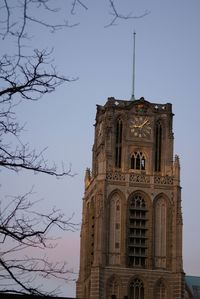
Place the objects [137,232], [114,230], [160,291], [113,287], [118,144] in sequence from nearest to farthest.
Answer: [113,287] → [160,291] → [114,230] → [137,232] → [118,144]

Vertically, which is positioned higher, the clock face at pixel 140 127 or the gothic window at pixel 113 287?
the clock face at pixel 140 127

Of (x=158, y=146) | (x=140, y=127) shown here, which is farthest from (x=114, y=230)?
(x=140, y=127)

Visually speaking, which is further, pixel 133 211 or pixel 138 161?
pixel 138 161

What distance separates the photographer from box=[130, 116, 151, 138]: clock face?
9682 cm

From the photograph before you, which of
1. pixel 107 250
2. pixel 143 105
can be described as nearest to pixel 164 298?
pixel 107 250

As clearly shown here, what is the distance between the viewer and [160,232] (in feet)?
306

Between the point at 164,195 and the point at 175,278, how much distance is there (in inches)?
386

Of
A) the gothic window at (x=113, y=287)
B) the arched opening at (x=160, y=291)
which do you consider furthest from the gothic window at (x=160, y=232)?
the gothic window at (x=113, y=287)

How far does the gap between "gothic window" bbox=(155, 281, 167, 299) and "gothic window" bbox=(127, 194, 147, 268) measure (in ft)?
8.85

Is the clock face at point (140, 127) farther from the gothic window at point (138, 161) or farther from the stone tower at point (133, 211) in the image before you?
the gothic window at point (138, 161)

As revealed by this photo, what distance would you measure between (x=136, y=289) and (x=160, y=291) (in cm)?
282

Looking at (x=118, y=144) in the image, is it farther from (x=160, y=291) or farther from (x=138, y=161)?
(x=160, y=291)

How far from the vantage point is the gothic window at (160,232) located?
303 feet

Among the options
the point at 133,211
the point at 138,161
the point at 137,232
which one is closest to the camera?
the point at 137,232
